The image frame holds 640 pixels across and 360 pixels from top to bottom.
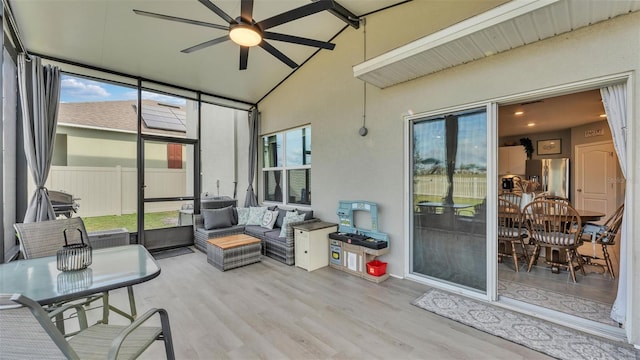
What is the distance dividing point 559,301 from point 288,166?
15.4ft

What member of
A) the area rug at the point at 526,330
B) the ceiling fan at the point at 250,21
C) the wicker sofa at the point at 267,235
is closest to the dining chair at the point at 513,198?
the area rug at the point at 526,330

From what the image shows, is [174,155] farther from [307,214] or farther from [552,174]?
[552,174]

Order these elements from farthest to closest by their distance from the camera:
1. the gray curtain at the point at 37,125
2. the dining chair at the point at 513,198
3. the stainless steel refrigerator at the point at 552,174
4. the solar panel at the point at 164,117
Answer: the stainless steel refrigerator at the point at 552,174, the solar panel at the point at 164,117, the dining chair at the point at 513,198, the gray curtain at the point at 37,125

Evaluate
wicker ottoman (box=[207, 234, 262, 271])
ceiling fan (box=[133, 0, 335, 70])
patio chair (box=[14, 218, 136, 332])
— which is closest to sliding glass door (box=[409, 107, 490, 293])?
ceiling fan (box=[133, 0, 335, 70])

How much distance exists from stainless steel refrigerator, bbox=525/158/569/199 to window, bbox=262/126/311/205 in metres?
6.26

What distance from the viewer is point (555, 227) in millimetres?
3449

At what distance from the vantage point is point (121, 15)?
134 inches

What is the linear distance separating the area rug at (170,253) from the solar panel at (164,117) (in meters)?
2.41

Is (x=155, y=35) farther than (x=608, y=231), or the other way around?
(x=155, y=35)

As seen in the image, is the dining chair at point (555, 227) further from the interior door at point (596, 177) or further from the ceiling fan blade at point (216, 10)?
the ceiling fan blade at point (216, 10)

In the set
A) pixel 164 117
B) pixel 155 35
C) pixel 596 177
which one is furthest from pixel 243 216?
pixel 596 177

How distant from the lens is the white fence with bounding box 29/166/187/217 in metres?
4.29

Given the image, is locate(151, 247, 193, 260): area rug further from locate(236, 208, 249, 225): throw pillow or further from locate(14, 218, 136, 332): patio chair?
locate(14, 218, 136, 332): patio chair

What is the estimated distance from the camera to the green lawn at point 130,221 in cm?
452
